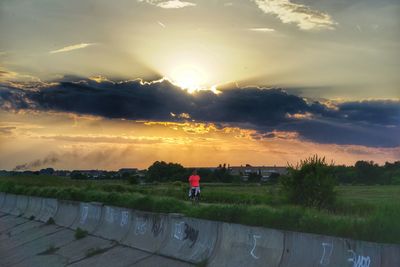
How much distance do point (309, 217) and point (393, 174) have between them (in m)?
99.8

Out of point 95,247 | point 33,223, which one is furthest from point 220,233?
point 33,223

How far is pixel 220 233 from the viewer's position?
12.0m

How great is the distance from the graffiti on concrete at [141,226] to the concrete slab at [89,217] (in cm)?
370

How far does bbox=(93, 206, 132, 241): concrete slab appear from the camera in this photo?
1709cm

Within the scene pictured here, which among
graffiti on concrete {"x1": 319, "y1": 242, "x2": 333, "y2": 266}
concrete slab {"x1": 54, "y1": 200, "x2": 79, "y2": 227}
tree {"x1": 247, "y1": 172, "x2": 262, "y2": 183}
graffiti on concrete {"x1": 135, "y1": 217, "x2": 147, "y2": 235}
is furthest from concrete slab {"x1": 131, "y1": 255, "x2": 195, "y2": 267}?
tree {"x1": 247, "y1": 172, "x2": 262, "y2": 183}

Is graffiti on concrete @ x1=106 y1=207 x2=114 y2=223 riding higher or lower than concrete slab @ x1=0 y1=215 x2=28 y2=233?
higher

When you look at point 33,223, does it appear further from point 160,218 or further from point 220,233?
point 220,233

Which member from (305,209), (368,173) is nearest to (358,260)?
(305,209)

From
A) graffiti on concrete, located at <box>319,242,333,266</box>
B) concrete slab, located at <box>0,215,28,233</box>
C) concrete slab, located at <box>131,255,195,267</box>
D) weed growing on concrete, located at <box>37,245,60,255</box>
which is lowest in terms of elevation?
concrete slab, located at <box>0,215,28,233</box>

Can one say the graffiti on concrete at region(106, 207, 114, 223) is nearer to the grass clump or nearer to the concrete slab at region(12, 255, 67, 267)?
the grass clump

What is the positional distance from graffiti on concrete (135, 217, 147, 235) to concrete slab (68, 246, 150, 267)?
0.58 meters

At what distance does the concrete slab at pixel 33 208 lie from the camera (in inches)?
1171

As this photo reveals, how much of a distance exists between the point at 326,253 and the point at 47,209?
21.4m

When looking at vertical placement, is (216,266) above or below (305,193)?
below
